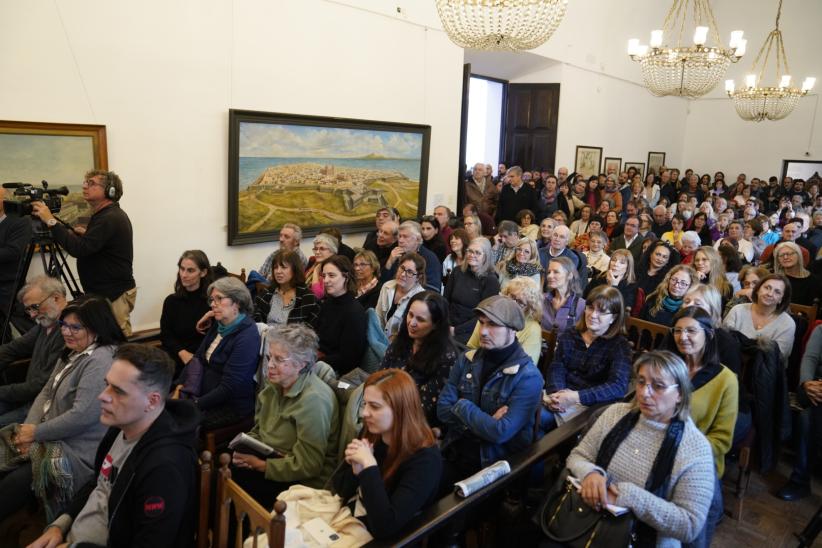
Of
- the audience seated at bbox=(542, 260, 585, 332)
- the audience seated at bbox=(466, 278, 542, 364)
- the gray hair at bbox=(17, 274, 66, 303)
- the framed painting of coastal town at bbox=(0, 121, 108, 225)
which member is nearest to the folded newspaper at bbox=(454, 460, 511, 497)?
the audience seated at bbox=(466, 278, 542, 364)

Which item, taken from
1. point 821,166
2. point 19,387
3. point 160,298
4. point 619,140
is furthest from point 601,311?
point 821,166

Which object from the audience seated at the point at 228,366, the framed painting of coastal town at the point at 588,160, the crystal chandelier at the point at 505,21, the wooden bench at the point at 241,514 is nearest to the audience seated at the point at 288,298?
the audience seated at the point at 228,366

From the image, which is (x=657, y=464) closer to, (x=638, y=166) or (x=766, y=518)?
(x=766, y=518)

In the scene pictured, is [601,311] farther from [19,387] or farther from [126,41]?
[126,41]

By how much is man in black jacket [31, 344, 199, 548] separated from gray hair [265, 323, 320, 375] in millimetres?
500

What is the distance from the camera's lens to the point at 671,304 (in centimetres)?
425

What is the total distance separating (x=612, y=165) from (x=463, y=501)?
12298 mm

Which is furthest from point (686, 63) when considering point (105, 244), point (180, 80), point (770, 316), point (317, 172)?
point (105, 244)

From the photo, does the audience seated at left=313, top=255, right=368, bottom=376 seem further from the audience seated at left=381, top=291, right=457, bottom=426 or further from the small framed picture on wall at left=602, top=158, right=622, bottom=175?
the small framed picture on wall at left=602, top=158, right=622, bottom=175

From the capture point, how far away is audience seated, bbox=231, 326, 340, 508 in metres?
2.46

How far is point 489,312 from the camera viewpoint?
2582 millimetres

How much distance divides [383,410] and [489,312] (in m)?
0.79

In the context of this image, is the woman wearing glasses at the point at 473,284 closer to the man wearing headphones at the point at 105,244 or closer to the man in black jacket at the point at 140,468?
the man wearing headphones at the point at 105,244

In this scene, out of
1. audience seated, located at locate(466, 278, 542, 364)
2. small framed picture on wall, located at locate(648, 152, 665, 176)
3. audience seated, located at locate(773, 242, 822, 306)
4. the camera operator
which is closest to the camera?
audience seated, located at locate(466, 278, 542, 364)
